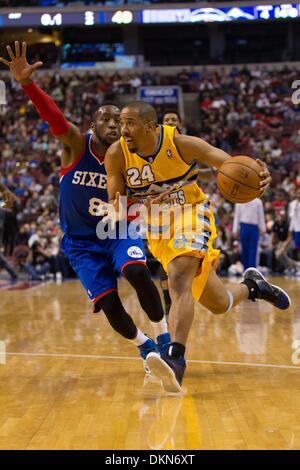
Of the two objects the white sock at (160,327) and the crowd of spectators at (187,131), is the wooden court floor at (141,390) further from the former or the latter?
the crowd of spectators at (187,131)

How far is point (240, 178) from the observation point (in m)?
4.61

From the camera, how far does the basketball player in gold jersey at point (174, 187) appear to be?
4.78 metres

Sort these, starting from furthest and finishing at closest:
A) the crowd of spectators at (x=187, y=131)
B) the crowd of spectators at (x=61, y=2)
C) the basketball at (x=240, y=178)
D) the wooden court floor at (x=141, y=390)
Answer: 1. the crowd of spectators at (x=61, y=2)
2. the crowd of spectators at (x=187, y=131)
3. the basketball at (x=240, y=178)
4. the wooden court floor at (x=141, y=390)

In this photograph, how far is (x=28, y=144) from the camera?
75.5 ft

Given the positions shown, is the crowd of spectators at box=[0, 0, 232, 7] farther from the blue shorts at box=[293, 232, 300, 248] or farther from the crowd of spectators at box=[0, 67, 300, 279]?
the blue shorts at box=[293, 232, 300, 248]

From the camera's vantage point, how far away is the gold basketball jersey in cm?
497

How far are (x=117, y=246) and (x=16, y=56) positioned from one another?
1418 millimetres

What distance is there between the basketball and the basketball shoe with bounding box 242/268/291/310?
147 cm

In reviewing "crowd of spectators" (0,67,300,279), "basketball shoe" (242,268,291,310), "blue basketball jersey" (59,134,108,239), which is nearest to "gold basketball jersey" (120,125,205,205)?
"blue basketball jersey" (59,134,108,239)

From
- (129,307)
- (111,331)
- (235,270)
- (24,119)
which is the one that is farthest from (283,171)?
(111,331)

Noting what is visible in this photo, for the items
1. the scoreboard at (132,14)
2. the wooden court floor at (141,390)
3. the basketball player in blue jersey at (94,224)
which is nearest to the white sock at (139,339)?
the basketball player in blue jersey at (94,224)

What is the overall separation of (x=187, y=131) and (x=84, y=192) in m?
19.2

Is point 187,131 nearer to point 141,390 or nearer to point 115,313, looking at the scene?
point 115,313

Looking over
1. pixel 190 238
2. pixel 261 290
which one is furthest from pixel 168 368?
pixel 261 290
